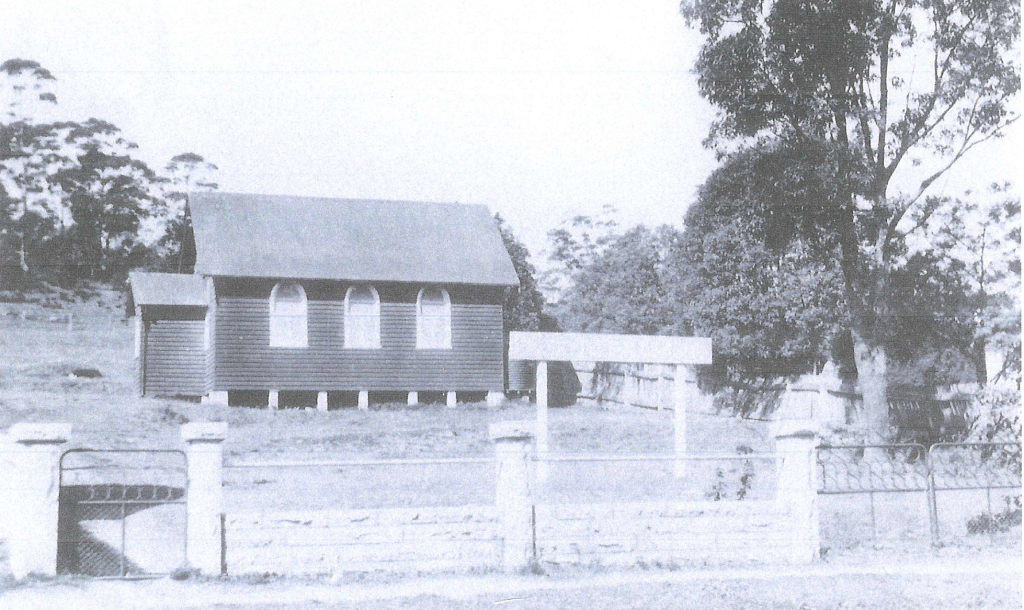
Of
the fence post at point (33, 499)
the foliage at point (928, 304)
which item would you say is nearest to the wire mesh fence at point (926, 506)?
the fence post at point (33, 499)

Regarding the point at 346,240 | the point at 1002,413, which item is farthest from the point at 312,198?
the point at 1002,413

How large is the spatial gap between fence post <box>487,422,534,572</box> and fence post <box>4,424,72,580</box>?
417cm

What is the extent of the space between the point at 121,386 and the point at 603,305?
999 inches

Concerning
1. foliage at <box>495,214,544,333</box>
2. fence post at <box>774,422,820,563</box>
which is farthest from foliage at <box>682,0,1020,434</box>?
foliage at <box>495,214,544,333</box>

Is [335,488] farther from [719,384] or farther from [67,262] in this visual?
[67,262]

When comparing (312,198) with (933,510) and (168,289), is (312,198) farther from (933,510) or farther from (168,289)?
(933,510)

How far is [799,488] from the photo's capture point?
11.2 metres

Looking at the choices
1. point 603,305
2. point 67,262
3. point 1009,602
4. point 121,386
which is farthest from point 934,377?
point 67,262

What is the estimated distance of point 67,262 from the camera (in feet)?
161

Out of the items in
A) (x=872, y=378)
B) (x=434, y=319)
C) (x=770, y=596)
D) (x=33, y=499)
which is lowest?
(x=770, y=596)

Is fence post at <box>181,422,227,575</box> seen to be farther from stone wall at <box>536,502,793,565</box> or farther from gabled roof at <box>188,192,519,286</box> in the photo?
gabled roof at <box>188,192,519,286</box>

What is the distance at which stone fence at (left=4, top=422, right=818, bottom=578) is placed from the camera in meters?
9.67

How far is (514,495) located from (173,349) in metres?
19.6

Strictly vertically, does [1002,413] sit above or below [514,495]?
above
